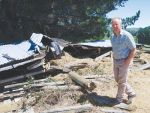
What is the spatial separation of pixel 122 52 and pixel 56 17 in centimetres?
1004

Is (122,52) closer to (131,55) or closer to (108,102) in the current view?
(131,55)

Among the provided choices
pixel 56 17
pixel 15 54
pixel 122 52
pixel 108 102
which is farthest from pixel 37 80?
pixel 56 17

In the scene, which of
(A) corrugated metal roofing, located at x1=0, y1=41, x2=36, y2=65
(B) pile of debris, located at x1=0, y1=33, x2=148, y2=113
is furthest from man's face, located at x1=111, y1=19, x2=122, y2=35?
(A) corrugated metal roofing, located at x1=0, y1=41, x2=36, y2=65

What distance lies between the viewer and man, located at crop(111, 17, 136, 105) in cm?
276

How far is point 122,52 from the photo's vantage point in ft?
9.43

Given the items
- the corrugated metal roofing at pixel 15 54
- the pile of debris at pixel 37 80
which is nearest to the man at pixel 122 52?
the pile of debris at pixel 37 80

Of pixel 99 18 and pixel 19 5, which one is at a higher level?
pixel 19 5

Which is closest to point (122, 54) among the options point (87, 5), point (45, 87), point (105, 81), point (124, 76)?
point (124, 76)

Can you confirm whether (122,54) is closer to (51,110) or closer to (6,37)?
(51,110)

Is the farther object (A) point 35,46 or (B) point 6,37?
(B) point 6,37

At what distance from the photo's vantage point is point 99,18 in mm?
11320

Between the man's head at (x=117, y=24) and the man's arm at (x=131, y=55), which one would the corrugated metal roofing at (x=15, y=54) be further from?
the man's arm at (x=131, y=55)

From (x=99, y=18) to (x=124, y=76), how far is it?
942 cm

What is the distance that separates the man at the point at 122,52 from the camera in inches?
109
